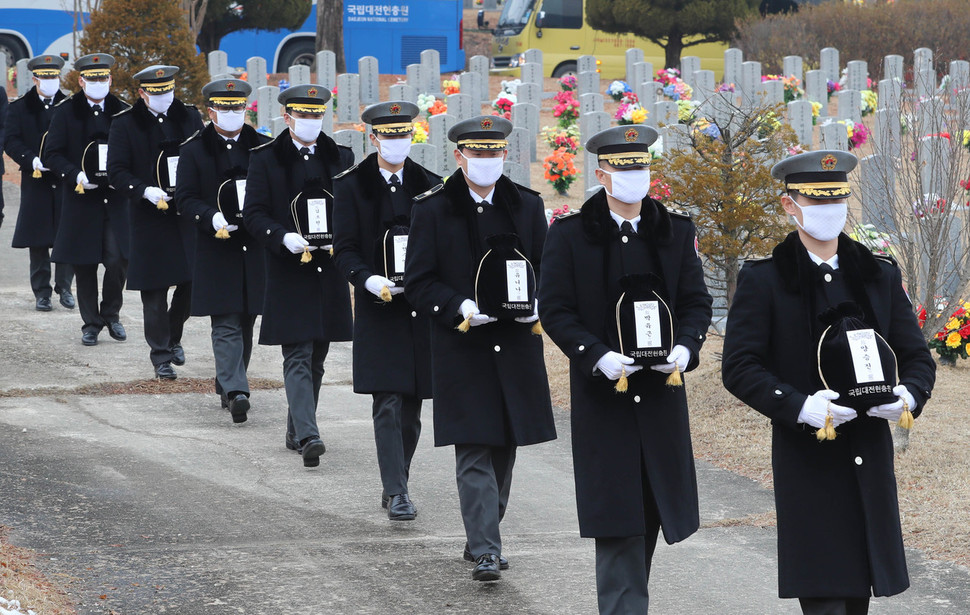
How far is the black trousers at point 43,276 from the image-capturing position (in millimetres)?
11234

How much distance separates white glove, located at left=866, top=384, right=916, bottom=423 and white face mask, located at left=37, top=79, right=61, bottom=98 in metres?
8.77

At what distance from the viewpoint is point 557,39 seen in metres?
30.2

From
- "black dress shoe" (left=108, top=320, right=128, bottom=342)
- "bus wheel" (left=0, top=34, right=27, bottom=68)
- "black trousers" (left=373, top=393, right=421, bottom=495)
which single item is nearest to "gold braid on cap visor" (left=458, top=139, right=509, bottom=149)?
"black trousers" (left=373, top=393, right=421, bottom=495)

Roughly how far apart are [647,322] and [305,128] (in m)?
3.18

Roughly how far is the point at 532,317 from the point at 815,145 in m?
12.8

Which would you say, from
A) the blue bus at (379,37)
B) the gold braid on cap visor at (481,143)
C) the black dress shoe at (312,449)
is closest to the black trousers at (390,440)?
the black dress shoe at (312,449)

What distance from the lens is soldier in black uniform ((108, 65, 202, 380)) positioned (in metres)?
8.85

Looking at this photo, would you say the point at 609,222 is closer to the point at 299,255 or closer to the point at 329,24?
the point at 299,255

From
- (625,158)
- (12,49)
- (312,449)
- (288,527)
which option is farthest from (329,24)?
(625,158)

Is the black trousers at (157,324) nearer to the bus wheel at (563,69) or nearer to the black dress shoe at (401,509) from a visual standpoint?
the black dress shoe at (401,509)

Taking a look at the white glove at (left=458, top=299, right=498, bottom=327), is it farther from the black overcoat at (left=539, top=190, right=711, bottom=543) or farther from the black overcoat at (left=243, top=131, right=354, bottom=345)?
the black overcoat at (left=243, top=131, right=354, bottom=345)

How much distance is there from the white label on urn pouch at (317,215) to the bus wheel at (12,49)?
70.5 ft

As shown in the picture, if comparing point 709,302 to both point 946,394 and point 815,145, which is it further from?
point 815,145

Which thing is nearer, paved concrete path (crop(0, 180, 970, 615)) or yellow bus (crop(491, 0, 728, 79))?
paved concrete path (crop(0, 180, 970, 615))
